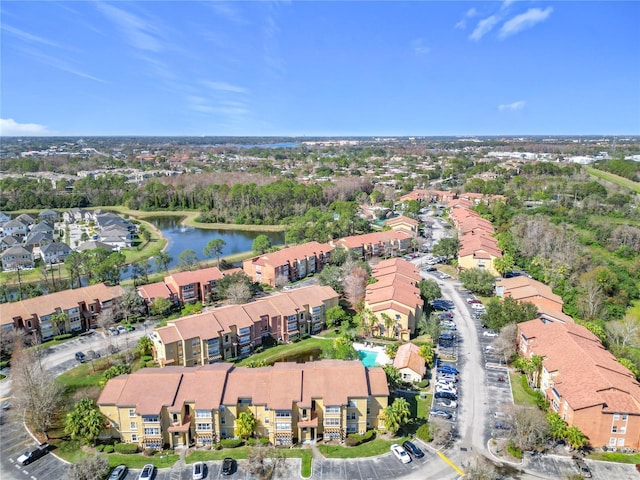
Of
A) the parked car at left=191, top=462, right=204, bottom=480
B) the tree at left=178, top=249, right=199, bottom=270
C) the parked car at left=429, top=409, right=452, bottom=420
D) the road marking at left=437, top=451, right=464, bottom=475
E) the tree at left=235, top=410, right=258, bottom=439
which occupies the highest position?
the tree at left=178, top=249, right=199, bottom=270

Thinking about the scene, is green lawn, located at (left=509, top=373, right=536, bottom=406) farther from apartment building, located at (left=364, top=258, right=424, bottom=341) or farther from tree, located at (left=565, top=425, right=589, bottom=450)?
apartment building, located at (left=364, top=258, right=424, bottom=341)

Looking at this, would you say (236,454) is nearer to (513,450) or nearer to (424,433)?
(424,433)

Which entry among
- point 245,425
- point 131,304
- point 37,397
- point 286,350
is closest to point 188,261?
point 131,304

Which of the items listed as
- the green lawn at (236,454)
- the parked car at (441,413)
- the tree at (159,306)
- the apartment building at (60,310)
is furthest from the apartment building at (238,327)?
the parked car at (441,413)

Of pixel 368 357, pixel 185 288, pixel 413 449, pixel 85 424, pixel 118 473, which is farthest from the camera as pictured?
pixel 185 288

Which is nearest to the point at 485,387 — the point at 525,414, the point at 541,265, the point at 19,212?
the point at 525,414

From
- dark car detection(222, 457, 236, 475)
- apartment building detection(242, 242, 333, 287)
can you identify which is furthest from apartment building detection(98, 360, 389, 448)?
apartment building detection(242, 242, 333, 287)

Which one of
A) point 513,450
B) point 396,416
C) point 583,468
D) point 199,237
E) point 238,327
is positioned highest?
point 238,327

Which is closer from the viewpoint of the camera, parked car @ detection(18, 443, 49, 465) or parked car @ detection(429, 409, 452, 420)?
parked car @ detection(18, 443, 49, 465)
